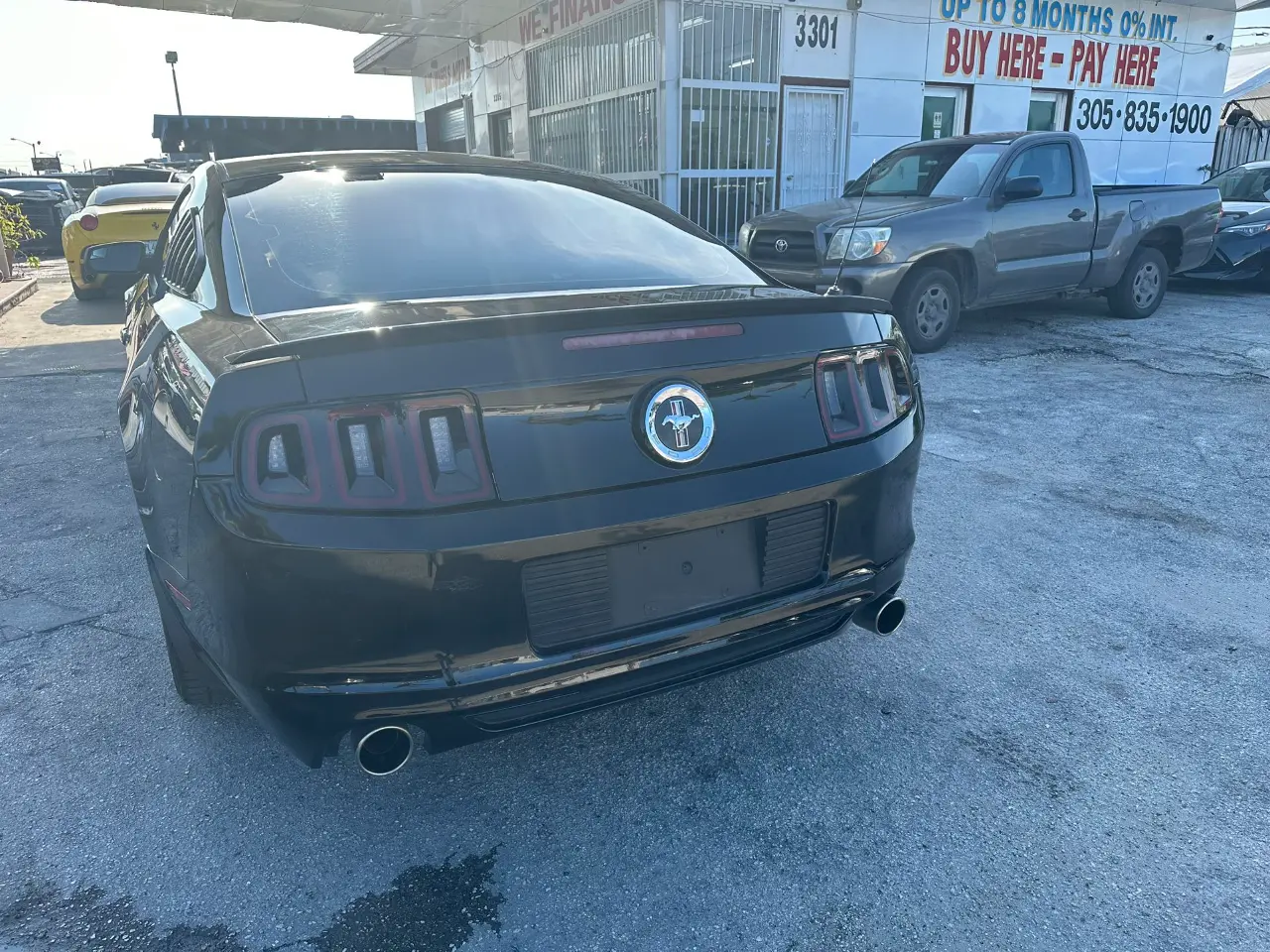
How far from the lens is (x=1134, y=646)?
3096mm

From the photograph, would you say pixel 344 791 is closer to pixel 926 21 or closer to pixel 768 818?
pixel 768 818

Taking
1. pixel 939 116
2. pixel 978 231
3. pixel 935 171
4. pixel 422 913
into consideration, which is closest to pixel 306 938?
pixel 422 913

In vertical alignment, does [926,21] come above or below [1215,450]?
above

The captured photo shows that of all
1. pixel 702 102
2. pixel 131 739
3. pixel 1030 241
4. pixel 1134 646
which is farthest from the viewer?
pixel 702 102

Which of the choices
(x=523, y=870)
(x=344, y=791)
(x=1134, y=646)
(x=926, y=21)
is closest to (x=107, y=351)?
(x=344, y=791)

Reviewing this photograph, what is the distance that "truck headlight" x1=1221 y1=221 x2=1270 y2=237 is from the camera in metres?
10.4

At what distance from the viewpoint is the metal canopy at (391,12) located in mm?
14195

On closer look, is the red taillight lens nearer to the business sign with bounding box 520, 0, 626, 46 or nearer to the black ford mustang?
the black ford mustang

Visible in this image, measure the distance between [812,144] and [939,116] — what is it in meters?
2.39

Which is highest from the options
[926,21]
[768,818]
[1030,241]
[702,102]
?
[926,21]

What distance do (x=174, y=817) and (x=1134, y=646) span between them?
3.02 metres

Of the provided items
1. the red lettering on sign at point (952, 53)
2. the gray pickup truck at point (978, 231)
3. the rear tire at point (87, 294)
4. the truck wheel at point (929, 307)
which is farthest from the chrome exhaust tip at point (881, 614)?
the red lettering on sign at point (952, 53)

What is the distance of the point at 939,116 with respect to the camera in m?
13.6

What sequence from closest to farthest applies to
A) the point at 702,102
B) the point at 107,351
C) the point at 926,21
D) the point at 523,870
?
the point at 523,870
the point at 107,351
the point at 702,102
the point at 926,21
